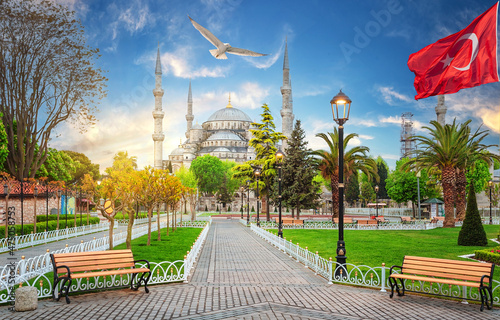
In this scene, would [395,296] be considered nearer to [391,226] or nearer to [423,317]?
[423,317]

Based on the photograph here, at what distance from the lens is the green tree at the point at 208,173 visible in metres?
74.9

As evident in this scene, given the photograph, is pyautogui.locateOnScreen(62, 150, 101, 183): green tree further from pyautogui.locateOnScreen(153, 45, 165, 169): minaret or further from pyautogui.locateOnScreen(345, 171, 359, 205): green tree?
pyautogui.locateOnScreen(345, 171, 359, 205): green tree

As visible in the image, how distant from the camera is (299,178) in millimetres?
35594

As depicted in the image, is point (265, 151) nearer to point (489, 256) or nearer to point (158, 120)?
point (489, 256)

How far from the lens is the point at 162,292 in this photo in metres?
8.29

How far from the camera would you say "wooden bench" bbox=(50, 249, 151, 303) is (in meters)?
7.53

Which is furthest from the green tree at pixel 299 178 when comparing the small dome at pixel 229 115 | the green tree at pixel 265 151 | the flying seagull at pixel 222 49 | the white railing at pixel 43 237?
the small dome at pixel 229 115

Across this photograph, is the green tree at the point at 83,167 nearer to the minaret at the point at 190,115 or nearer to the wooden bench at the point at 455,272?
the minaret at the point at 190,115

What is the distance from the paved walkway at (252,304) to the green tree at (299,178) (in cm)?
2559

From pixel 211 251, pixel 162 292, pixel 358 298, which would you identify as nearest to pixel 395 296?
pixel 358 298

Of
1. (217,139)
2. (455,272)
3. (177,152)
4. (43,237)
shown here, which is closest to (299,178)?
(43,237)

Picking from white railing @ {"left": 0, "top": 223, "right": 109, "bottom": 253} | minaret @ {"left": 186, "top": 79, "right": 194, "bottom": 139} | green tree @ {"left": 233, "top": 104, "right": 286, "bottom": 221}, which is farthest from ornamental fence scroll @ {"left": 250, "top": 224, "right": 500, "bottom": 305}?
minaret @ {"left": 186, "top": 79, "right": 194, "bottom": 139}

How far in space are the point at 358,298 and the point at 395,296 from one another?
88 cm

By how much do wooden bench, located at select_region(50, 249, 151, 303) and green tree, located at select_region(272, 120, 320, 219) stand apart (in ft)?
90.2
